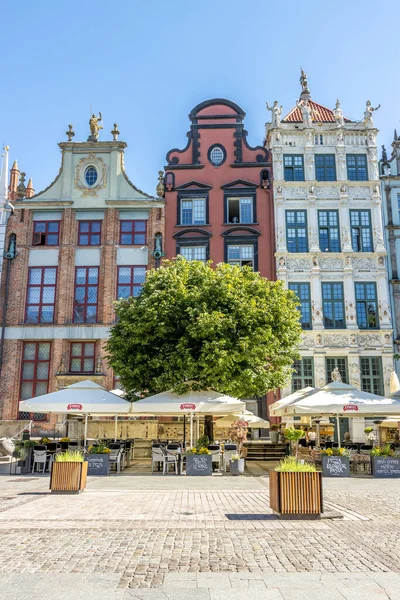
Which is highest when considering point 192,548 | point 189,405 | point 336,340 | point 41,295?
point 41,295

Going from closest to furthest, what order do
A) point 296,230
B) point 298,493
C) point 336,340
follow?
point 298,493, point 336,340, point 296,230

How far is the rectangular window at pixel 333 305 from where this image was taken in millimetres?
31844

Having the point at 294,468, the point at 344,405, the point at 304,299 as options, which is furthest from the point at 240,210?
the point at 294,468

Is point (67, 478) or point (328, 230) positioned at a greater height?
point (328, 230)

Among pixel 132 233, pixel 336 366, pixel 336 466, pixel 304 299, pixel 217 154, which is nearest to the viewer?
pixel 336 466

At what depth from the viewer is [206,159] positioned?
113ft

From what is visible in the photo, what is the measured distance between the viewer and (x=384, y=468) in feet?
59.4

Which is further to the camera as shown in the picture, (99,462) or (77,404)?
(77,404)

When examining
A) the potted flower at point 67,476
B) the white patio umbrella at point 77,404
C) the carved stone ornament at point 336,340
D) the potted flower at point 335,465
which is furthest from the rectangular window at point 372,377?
the potted flower at point 67,476

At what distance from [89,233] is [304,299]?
42.1ft

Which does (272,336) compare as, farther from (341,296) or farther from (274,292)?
(341,296)

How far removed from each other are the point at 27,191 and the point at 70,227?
6520mm

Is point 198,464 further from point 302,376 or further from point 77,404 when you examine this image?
point 302,376

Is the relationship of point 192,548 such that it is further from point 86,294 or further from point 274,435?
point 86,294
